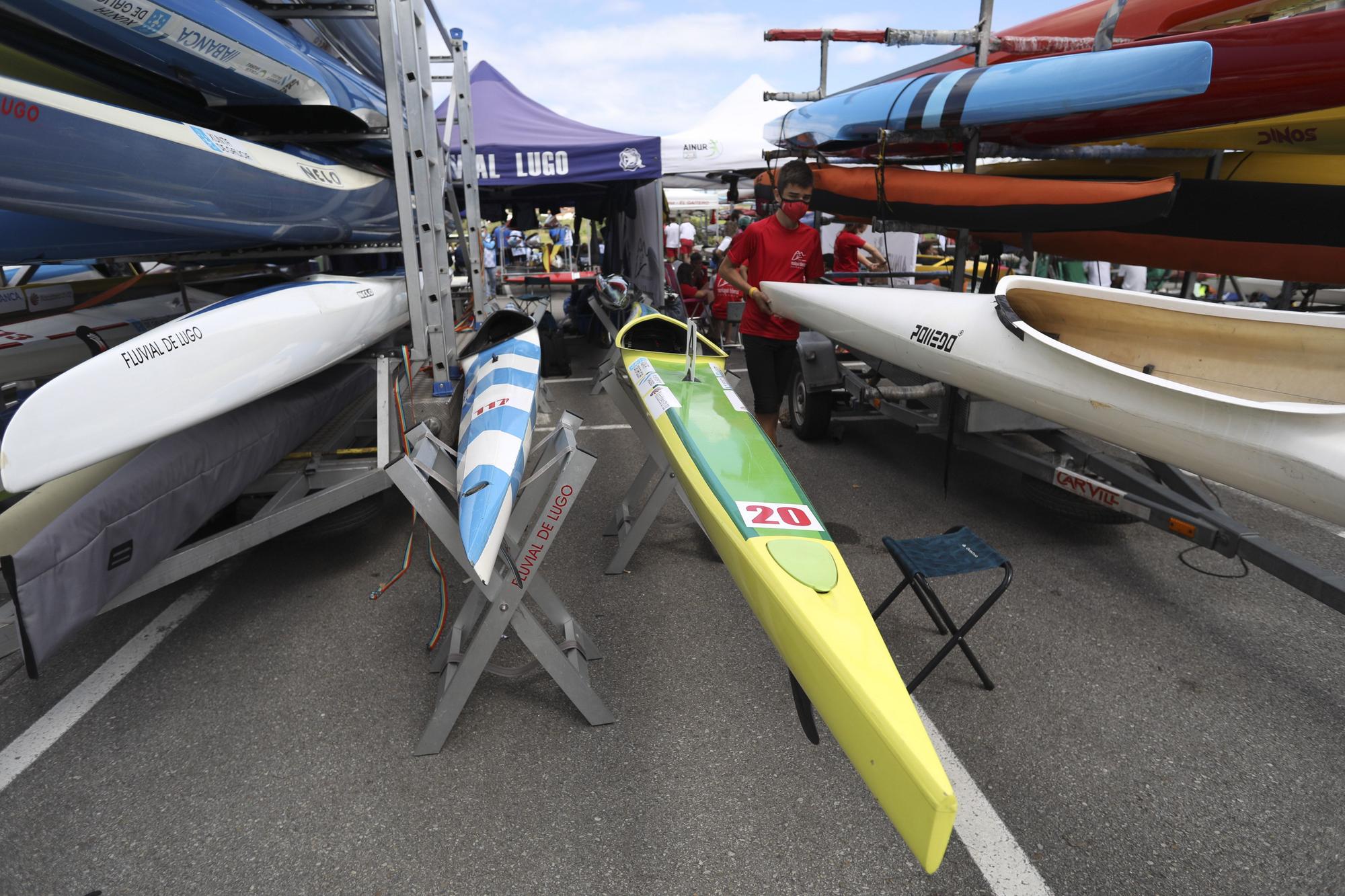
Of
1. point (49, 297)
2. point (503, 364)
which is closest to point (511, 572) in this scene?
point (503, 364)

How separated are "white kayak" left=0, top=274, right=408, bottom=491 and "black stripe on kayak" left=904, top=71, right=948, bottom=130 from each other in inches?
133

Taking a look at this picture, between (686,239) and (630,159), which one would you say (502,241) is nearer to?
(686,239)

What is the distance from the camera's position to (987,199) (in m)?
3.87

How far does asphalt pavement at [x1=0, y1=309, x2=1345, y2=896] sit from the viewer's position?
6.43ft

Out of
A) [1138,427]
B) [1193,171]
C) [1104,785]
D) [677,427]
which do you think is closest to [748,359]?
[677,427]

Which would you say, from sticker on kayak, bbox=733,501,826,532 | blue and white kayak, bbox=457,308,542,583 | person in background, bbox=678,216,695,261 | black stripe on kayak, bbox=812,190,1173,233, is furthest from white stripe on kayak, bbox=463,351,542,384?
person in background, bbox=678,216,695,261

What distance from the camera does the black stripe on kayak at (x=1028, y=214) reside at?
132 inches

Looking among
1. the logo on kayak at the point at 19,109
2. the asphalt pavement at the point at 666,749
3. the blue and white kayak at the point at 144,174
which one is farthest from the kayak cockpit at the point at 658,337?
the logo on kayak at the point at 19,109

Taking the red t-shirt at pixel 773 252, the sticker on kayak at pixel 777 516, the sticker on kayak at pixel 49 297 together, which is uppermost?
the red t-shirt at pixel 773 252

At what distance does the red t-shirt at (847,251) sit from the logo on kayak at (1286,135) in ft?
10.2

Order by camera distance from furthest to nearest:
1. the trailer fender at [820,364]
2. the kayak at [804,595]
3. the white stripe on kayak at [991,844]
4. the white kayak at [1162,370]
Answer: the trailer fender at [820,364]
the white kayak at [1162,370]
the white stripe on kayak at [991,844]
the kayak at [804,595]

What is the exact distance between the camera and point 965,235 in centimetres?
433

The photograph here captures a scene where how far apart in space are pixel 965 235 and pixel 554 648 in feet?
11.5

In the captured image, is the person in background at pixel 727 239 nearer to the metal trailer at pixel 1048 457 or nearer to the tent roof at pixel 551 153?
the tent roof at pixel 551 153
